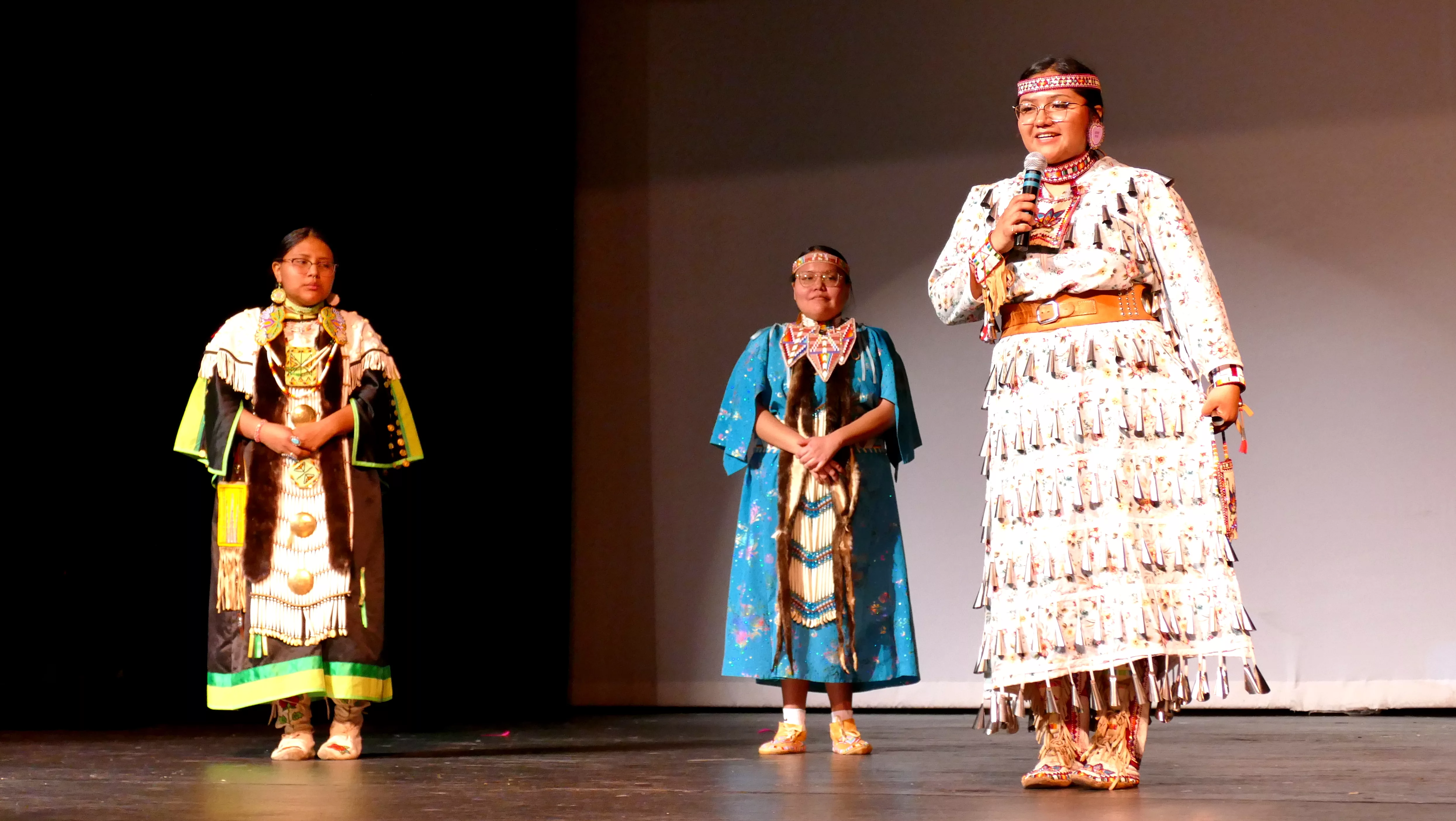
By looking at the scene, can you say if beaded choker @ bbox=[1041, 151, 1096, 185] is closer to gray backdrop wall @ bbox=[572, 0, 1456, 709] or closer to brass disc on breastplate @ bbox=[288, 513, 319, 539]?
brass disc on breastplate @ bbox=[288, 513, 319, 539]

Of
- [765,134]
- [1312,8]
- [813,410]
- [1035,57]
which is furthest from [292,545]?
[1312,8]

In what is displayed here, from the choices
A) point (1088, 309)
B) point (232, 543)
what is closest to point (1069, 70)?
point (1088, 309)

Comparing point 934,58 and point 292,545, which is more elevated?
point 934,58

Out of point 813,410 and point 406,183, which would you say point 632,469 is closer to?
point 406,183

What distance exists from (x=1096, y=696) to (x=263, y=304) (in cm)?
360

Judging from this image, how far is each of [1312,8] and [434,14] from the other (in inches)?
123

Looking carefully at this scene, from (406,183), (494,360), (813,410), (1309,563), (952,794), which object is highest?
(406,183)

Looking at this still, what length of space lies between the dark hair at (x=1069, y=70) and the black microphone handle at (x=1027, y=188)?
189 mm

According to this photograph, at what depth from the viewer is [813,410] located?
3.99 m

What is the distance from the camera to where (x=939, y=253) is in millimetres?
5508

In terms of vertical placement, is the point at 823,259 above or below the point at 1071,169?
above

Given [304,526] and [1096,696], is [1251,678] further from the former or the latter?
[304,526]

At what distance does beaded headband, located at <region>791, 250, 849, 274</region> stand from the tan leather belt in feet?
4.08

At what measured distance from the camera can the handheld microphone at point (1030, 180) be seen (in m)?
2.68
